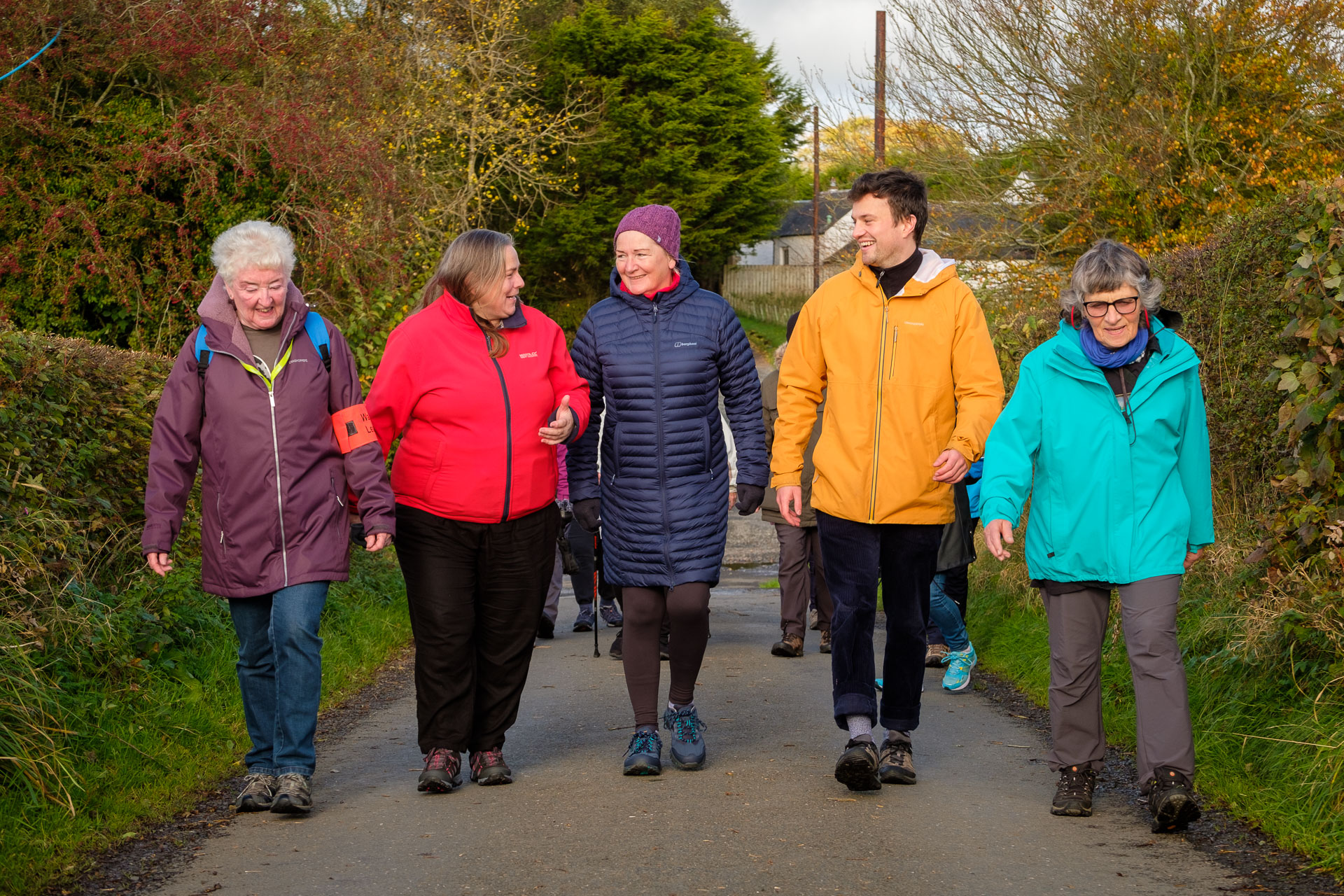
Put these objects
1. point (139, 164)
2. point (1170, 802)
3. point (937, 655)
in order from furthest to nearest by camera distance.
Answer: point (139, 164), point (937, 655), point (1170, 802)

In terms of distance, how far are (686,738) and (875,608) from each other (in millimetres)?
1053

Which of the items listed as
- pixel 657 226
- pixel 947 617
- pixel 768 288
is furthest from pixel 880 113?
pixel 768 288

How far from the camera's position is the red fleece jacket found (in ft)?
18.9

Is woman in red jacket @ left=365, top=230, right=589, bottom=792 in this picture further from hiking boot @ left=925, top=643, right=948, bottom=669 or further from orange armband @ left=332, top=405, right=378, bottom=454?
hiking boot @ left=925, top=643, right=948, bottom=669

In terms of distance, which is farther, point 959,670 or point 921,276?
point 959,670

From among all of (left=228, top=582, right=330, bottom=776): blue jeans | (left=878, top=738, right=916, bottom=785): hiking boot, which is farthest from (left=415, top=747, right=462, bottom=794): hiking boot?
(left=878, top=738, right=916, bottom=785): hiking boot

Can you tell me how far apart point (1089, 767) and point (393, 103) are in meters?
19.2

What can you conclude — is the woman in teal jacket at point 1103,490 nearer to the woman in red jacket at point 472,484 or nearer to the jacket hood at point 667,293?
the jacket hood at point 667,293

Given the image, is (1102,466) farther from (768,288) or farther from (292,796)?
(768,288)

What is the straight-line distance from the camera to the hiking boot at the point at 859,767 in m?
5.49

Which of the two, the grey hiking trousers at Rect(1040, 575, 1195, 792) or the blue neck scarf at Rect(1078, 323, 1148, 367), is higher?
the blue neck scarf at Rect(1078, 323, 1148, 367)

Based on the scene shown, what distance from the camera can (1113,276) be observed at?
5.21 metres

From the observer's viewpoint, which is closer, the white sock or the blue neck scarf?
the blue neck scarf

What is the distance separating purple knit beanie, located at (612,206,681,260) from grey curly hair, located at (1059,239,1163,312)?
1.72 meters
